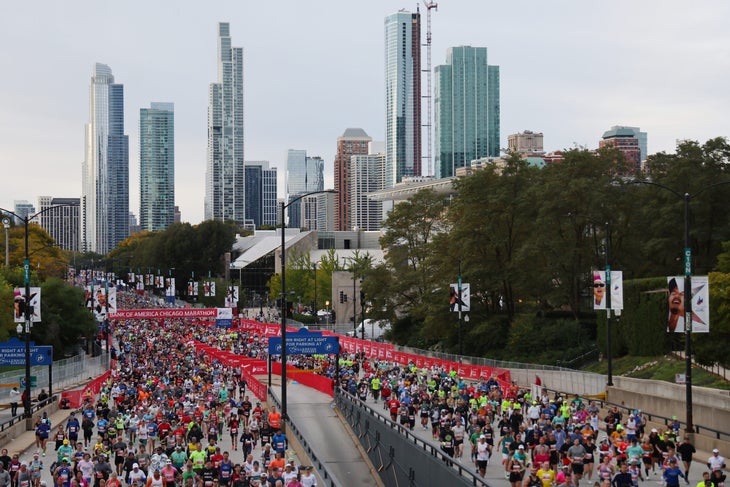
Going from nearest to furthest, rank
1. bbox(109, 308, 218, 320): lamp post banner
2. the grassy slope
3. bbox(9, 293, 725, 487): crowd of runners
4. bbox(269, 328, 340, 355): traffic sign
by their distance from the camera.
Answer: bbox(9, 293, 725, 487): crowd of runners
the grassy slope
bbox(269, 328, 340, 355): traffic sign
bbox(109, 308, 218, 320): lamp post banner

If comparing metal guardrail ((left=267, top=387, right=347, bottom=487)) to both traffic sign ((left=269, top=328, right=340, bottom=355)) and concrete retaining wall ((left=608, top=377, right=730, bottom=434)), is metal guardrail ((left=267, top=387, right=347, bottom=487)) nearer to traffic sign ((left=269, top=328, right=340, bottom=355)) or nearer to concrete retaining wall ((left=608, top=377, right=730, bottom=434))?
traffic sign ((left=269, top=328, right=340, bottom=355))

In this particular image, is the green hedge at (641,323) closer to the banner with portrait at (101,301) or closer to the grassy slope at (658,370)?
the grassy slope at (658,370)

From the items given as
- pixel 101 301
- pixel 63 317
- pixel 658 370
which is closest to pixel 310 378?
pixel 658 370

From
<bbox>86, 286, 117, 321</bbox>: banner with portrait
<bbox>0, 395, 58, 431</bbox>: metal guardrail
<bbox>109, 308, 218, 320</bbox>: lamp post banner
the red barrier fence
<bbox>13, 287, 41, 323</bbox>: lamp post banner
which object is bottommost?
the red barrier fence

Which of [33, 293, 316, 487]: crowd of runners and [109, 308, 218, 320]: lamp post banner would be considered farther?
[109, 308, 218, 320]: lamp post banner

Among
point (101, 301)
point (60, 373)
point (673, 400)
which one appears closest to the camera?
point (673, 400)

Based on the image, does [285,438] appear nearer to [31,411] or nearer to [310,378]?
[31,411]

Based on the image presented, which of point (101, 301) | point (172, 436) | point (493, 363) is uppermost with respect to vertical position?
point (101, 301)

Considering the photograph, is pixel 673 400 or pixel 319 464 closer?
pixel 319 464

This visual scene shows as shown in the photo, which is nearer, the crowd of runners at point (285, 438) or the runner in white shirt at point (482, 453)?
the crowd of runners at point (285, 438)

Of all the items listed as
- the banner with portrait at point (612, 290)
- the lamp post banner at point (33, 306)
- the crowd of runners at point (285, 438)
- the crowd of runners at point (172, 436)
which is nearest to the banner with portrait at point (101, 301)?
the crowd of runners at point (172, 436)

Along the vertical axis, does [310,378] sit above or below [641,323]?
below

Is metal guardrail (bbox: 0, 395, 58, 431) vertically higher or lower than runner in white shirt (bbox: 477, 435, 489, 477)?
Result: lower

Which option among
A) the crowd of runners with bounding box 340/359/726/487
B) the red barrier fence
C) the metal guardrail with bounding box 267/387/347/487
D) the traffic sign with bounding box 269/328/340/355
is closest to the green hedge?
the crowd of runners with bounding box 340/359/726/487
